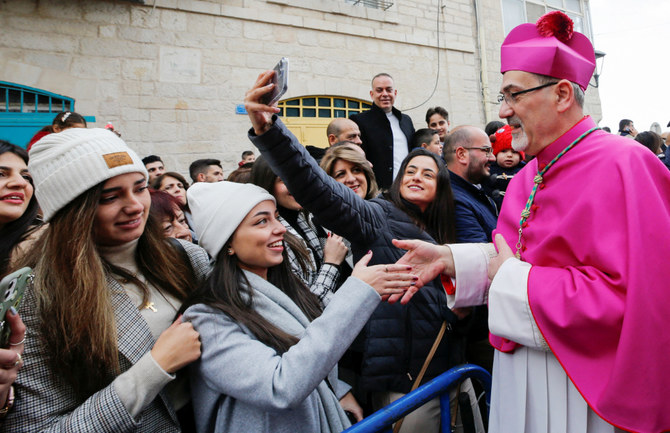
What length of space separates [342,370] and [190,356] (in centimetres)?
124

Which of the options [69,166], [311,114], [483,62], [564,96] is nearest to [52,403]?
[69,166]

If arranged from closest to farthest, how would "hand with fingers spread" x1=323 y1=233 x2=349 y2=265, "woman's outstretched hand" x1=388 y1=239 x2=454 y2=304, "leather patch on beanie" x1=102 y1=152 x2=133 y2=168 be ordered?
"leather patch on beanie" x1=102 y1=152 x2=133 y2=168, "woman's outstretched hand" x1=388 y1=239 x2=454 y2=304, "hand with fingers spread" x1=323 y1=233 x2=349 y2=265

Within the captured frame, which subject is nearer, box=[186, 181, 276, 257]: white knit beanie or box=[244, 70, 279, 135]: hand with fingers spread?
box=[244, 70, 279, 135]: hand with fingers spread

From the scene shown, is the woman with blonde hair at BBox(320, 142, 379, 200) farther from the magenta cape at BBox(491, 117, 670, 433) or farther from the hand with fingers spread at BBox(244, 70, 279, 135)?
the magenta cape at BBox(491, 117, 670, 433)

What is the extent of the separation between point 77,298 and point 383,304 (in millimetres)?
1452

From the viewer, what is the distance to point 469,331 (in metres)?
2.29

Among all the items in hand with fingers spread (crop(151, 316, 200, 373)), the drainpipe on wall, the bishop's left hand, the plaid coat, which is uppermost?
the drainpipe on wall

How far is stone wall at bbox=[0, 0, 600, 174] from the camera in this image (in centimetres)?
584

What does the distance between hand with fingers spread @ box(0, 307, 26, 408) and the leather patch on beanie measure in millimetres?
674

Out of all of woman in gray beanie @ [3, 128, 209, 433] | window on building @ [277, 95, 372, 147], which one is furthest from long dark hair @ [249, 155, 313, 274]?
window on building @ [277, 95, 372, 147]

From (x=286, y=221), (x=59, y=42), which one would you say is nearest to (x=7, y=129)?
(x=59, y=42)

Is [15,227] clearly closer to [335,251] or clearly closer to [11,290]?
[11,290]

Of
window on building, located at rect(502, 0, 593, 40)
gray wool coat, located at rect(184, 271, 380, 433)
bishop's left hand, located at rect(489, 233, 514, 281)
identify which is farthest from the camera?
window on building, located at rect(502, 0, 593, 40)

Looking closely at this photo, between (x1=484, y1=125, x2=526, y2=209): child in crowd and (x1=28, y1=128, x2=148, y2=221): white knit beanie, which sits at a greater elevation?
(x1=484, y1=125, x2=526, y2=209): child in crowd
